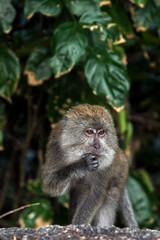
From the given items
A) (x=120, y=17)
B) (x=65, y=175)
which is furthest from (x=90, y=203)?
(x=120, y=17)

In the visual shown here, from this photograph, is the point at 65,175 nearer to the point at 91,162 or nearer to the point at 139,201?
the point at 91,162

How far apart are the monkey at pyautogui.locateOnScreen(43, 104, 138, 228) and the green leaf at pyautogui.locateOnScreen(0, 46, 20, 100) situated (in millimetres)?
655

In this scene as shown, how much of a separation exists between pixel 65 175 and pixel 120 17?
1.81 meters

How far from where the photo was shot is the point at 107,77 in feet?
14.1

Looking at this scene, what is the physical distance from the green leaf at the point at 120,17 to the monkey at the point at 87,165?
3.52ft

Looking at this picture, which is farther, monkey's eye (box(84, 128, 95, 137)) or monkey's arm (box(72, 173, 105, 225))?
monkey's arm (box(72, 173, 105, 225))

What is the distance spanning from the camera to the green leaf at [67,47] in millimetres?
4145

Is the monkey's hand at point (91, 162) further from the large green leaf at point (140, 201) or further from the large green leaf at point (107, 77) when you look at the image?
the large green leaf at point (140, 201)

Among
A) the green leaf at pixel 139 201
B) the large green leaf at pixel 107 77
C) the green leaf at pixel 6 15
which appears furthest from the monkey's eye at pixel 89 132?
the green leaf at pixel 139 201

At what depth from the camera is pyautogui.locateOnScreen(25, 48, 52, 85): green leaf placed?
4.82 metres

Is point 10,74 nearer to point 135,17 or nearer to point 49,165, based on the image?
point 49,165

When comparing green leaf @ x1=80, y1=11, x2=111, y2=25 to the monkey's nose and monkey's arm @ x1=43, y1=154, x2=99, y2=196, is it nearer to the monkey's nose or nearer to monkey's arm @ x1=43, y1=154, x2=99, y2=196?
the monkey's nose

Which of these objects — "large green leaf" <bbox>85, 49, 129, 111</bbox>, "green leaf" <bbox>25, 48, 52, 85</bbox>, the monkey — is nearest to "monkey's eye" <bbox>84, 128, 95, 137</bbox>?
the monkey

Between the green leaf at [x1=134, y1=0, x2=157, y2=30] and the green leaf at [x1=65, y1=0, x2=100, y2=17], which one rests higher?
the green leaf at [x1=65, y1=0, x2=100, y2=17]
